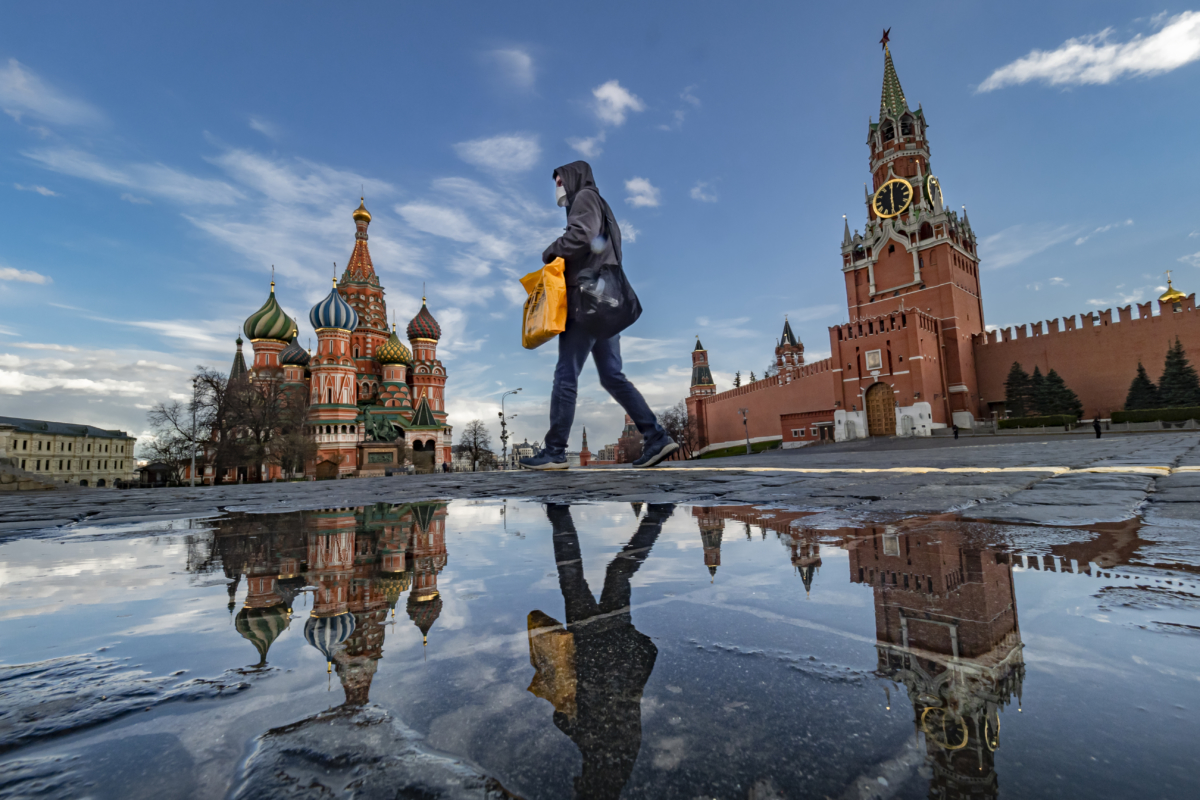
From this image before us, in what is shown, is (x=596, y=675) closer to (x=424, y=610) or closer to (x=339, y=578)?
(x=424, y=610)

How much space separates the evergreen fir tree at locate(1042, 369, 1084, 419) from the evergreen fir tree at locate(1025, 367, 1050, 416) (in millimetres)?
133

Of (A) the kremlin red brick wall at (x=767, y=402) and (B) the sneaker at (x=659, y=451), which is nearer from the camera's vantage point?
(B) the sneaker at (x=659, y=451)

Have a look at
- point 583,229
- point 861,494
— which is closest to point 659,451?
point 583,229

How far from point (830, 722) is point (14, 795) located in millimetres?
857

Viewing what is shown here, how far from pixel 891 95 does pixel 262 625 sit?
50.8 meters

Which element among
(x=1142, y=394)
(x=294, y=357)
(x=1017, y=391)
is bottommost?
(x=1142, y=394)

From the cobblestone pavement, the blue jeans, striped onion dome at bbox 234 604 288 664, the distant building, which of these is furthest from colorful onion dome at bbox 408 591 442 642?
the distant building

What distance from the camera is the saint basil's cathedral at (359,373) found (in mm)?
38500

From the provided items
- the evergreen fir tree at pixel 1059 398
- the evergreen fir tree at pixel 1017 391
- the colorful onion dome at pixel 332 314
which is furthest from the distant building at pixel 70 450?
the evergreen fir tree at pixel 1059 398

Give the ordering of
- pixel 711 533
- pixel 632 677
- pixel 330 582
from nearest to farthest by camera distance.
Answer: pixel 632 677 < pixel 330 582 < pixel 711 533

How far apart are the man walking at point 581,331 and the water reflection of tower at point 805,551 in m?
3.40

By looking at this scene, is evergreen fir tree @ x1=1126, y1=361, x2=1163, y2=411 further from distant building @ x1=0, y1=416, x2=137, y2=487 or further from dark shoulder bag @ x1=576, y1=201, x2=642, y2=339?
Answer: distant building @ x1=0, y1=416, x2=137, y2=487

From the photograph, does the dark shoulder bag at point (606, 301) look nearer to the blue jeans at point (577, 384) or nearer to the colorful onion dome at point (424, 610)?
the blue jeans at point (577, 384)

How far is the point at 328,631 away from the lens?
1.09 meters
